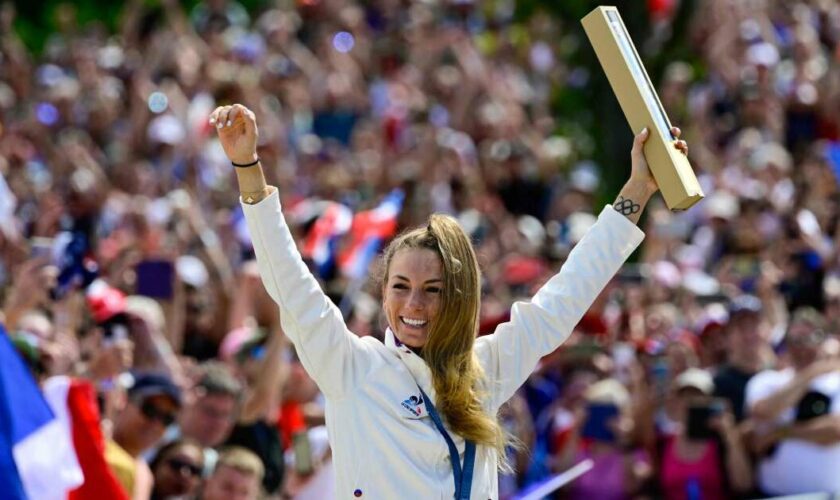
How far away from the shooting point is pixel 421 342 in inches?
184

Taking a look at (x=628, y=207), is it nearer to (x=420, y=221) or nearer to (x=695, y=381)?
(x=695, y=381)

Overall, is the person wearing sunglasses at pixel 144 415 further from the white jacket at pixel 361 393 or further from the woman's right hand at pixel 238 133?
the woman's right hand at pixel 238 133

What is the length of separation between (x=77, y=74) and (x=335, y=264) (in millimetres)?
4250

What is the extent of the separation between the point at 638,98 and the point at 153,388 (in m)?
3.64

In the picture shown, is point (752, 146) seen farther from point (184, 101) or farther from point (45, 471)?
point (45, 471)

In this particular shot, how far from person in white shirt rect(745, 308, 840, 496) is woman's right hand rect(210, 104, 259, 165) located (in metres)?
5.48

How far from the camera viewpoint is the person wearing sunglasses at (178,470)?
25.1 feet

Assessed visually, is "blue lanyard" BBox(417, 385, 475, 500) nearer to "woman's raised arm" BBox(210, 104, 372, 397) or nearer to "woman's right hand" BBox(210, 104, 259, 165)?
"woman's raised arm" BBox(210, 104, 372, 397)

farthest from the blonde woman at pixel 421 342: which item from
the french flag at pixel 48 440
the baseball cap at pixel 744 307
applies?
the baseball cap at pixel 744 307

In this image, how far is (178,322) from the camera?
981 centimetres

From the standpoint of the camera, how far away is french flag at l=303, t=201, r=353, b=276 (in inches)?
409

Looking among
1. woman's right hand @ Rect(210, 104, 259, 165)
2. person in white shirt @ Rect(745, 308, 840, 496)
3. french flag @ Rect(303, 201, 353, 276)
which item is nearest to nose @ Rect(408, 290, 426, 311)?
woman's right hand @ Rect(210, 104, 259, 165)

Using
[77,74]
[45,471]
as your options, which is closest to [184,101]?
[77,74]

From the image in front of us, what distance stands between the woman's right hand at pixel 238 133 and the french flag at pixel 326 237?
583cm
